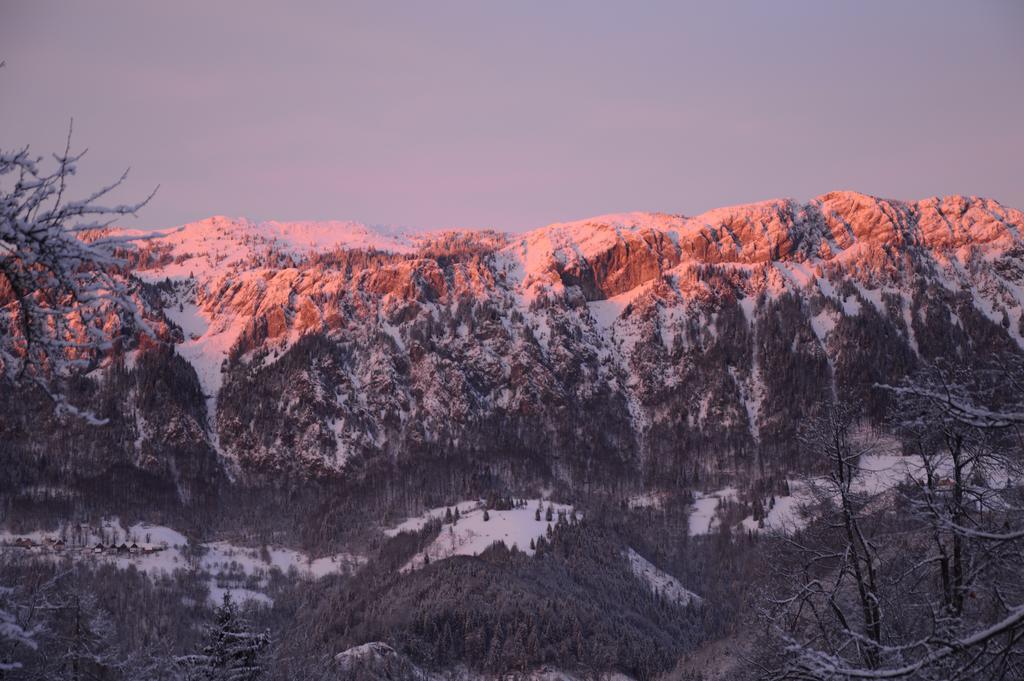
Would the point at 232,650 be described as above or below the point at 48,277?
below

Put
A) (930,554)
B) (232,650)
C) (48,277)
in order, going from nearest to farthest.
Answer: (48,277)
(930,554)
(232,650)

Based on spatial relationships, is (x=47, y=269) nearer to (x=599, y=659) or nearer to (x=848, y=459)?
(x=848, y=459)

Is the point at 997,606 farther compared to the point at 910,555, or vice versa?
the point at 910,555

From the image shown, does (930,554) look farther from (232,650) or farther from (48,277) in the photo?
(232,650)

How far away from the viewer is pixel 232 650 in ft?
182

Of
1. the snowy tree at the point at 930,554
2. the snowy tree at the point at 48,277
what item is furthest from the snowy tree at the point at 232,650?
the snowy tree at the point at 48,277

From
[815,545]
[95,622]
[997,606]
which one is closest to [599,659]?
[95,622]

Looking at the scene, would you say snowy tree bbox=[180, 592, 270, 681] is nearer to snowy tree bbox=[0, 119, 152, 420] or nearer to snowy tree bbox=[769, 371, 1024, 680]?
snowy tree bbox=[769, 371, 1024, 680]

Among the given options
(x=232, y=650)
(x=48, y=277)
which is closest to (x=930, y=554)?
(x=48, y=277)

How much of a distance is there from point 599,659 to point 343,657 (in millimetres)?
42366

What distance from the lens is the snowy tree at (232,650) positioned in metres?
53.4

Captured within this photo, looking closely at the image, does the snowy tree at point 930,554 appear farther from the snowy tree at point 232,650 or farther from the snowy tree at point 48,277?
the snowy tree at point 232,650

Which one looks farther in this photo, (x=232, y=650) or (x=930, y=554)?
(x=232, y=650)

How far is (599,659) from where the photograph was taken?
154125mm
